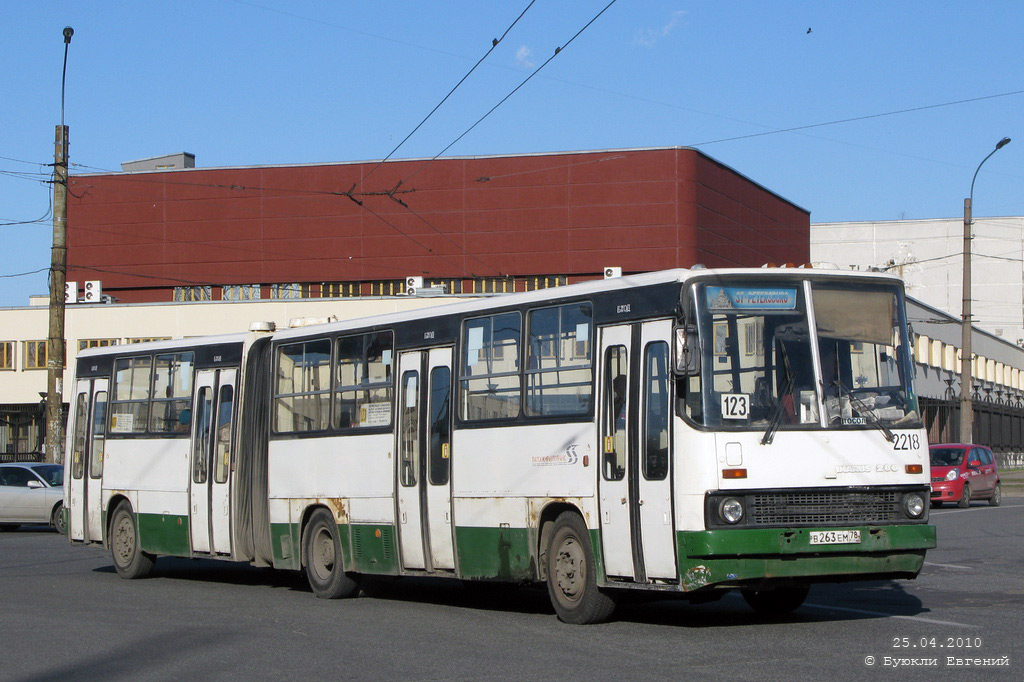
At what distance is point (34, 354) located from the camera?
61.8 meters

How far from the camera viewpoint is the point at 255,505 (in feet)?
54.3

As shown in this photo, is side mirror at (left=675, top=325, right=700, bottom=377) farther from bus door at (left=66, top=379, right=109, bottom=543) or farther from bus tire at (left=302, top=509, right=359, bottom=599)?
bus door at (left=66, top=379, right=109, bottom=543)

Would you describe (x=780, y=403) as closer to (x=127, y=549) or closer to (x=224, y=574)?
(x=224, y=574)

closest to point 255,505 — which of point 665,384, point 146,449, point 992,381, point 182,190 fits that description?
point 146,449

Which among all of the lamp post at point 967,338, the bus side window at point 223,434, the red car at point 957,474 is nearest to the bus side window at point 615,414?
the bus side window at point 223,434

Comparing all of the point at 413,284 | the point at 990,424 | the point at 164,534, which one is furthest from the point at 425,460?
the point at 990,424

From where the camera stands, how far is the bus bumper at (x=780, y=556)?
34.4ft

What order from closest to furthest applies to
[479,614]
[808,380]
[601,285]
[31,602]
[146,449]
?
1. [808,380]
2. [601,285]
3. [479,614]
4. [31,602]
5. [146,449]

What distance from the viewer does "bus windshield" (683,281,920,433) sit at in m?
10.8

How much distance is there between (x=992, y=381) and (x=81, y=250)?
51.4 m

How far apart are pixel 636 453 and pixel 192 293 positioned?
57.8 m

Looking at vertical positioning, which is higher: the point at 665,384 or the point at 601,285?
the point at 601,285

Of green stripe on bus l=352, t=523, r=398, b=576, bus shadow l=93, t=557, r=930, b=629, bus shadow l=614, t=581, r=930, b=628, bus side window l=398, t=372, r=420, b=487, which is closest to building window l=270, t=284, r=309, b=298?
bus shadow l=93, t=557, r=930, b=629

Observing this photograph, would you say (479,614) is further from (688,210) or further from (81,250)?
(81,250)
